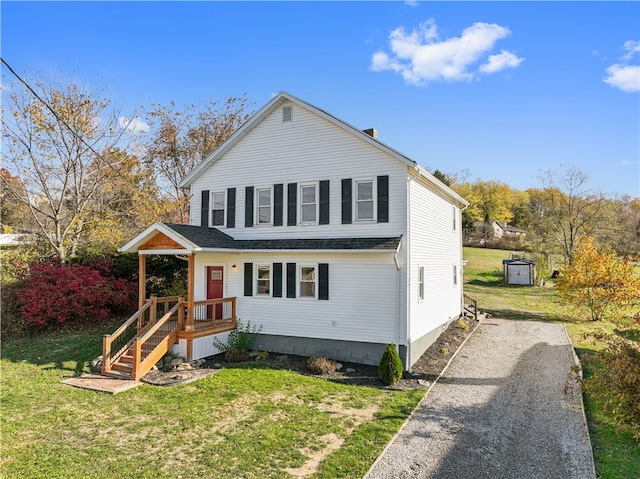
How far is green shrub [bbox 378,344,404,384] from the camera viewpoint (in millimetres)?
11277

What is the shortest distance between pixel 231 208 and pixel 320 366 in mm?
7434

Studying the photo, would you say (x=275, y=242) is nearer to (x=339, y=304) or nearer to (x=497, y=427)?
(x=339, y=304)

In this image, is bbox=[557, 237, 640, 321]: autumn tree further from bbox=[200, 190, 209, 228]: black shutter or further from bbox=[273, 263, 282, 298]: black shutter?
bbox=[200, 190, 209, 228]: black shutter

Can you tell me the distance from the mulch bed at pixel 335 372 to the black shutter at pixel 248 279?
8.20 feet

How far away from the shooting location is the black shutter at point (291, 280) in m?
14.1

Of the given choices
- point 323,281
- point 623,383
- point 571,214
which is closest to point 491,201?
point 571,214

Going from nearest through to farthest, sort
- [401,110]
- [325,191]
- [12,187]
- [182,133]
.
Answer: [325,191], [401,110], [12,187], [182,133]

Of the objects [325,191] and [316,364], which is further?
[325,191]

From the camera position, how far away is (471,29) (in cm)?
1212

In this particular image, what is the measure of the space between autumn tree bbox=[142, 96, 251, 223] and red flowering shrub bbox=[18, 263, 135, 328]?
12.6 metres

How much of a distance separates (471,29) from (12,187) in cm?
2086

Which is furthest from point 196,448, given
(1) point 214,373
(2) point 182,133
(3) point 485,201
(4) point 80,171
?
(3) point 485,201

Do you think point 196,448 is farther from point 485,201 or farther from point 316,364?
point 485,201

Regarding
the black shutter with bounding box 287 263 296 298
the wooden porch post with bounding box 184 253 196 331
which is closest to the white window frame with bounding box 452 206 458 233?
the black shutter with bounding box 287 263 296 298
